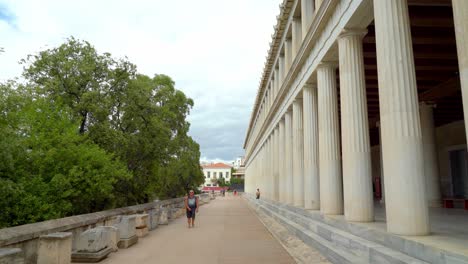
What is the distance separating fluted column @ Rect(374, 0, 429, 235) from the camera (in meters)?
6.81

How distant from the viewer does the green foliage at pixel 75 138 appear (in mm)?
11805

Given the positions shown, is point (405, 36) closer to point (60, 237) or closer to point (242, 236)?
point (60, 237)

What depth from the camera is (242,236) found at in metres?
13.8

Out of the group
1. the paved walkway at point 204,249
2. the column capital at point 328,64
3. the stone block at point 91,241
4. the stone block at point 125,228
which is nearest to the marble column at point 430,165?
the column capital at point 328,64

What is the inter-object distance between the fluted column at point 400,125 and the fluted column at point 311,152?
751cm

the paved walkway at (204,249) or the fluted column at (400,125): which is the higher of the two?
the fluted column at (400,125)

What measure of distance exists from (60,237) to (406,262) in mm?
6719

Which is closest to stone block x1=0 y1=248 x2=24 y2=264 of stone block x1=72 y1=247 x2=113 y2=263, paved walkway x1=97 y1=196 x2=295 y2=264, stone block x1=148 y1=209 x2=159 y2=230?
stone block x1=72 y1=247 x2=113 y2=263

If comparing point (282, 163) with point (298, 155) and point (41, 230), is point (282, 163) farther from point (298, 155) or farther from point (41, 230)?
point (41, 230)

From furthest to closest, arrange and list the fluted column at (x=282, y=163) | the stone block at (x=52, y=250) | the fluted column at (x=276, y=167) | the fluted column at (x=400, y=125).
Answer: the fluted column at (x=276, y=167)
the fluted column at (x=282, y=163)
the stone block at (x=52, y=250)
the fluted column at (x=400, y=125)

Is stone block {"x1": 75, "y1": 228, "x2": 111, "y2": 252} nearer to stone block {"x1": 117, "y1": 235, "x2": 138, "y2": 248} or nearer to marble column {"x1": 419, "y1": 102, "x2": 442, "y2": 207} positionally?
stone block {"x1": 117, "y1": 235, "x2": 138, "y2": 248}

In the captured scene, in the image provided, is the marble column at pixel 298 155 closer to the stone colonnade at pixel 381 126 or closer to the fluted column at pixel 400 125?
the stone colonnade at pixel 381 126

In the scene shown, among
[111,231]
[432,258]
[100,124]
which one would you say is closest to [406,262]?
[432,258]

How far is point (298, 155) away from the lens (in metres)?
17.8
